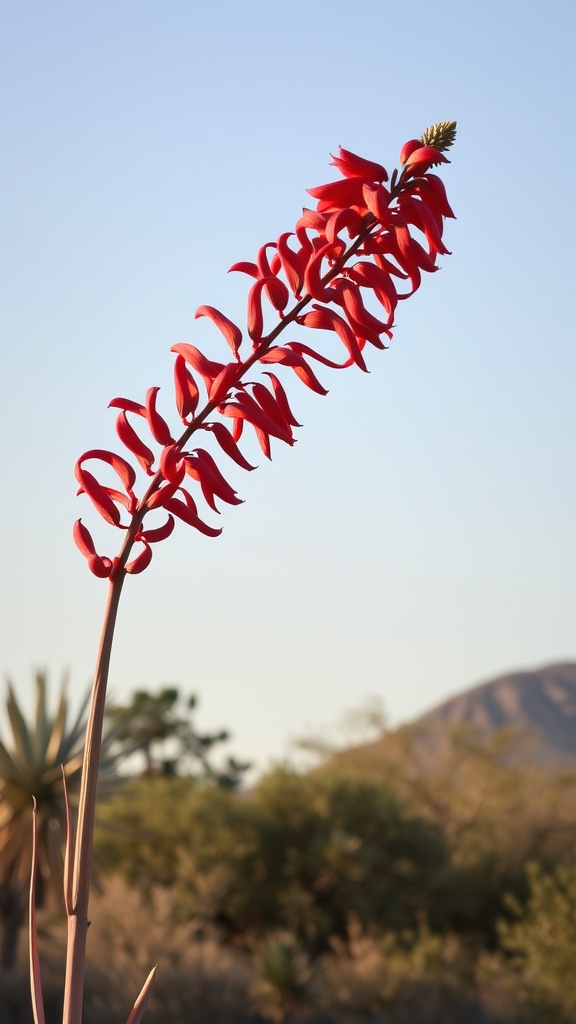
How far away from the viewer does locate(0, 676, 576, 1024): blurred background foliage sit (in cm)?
1461

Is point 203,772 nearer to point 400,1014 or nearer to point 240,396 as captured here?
point 400,1014

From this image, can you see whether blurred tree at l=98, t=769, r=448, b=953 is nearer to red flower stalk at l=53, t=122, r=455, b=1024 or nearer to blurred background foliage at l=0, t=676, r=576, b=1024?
blurred background foliage at l=0, t=676, r=576, b=1024

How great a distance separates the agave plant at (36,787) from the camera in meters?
11.2

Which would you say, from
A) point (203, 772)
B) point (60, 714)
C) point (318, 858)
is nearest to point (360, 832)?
point (318, 858)

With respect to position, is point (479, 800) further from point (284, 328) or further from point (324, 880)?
point (284, 328)

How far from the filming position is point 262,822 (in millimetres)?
24688

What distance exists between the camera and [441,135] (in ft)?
6.82

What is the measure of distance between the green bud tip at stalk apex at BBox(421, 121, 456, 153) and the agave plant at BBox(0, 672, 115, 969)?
366 inches

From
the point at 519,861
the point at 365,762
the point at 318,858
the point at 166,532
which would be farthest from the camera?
the point at 365,762

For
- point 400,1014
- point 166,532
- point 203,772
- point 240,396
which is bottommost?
point 400,1014

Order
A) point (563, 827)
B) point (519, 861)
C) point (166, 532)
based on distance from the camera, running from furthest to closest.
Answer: point (563, 827) < point (519, 861) < point (166, 532)

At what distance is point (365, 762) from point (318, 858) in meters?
9.41

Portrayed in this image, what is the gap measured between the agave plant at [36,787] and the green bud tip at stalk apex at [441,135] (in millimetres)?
9297

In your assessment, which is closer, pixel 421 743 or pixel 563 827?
pixel 563 827
